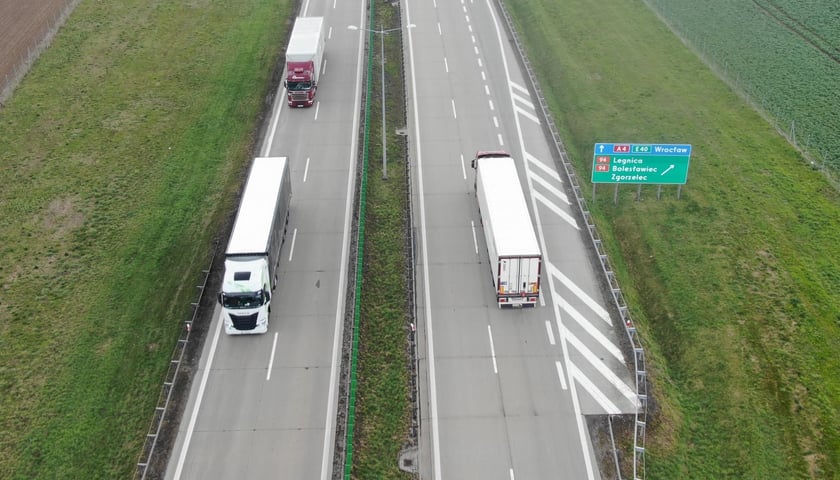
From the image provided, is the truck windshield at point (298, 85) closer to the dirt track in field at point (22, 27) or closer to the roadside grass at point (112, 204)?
the roadside grass at point (112, 204)

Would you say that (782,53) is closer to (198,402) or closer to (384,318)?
(384,318)

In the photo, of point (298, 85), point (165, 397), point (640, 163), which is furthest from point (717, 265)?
point (298, 85)

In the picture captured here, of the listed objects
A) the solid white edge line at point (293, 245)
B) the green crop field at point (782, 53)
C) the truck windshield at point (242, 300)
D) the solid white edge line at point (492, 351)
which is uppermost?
the green crop field at point (782, 53)

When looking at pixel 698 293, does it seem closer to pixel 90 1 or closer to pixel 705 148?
pixel 705 148

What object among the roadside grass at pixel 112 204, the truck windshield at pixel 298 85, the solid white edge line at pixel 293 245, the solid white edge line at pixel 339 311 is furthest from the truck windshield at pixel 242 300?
the truck windshield at pixel 298 85

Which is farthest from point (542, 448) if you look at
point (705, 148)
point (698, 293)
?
point (705, 148)

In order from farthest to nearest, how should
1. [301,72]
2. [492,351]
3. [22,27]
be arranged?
[22,27] → [301,72] → [492,351]
